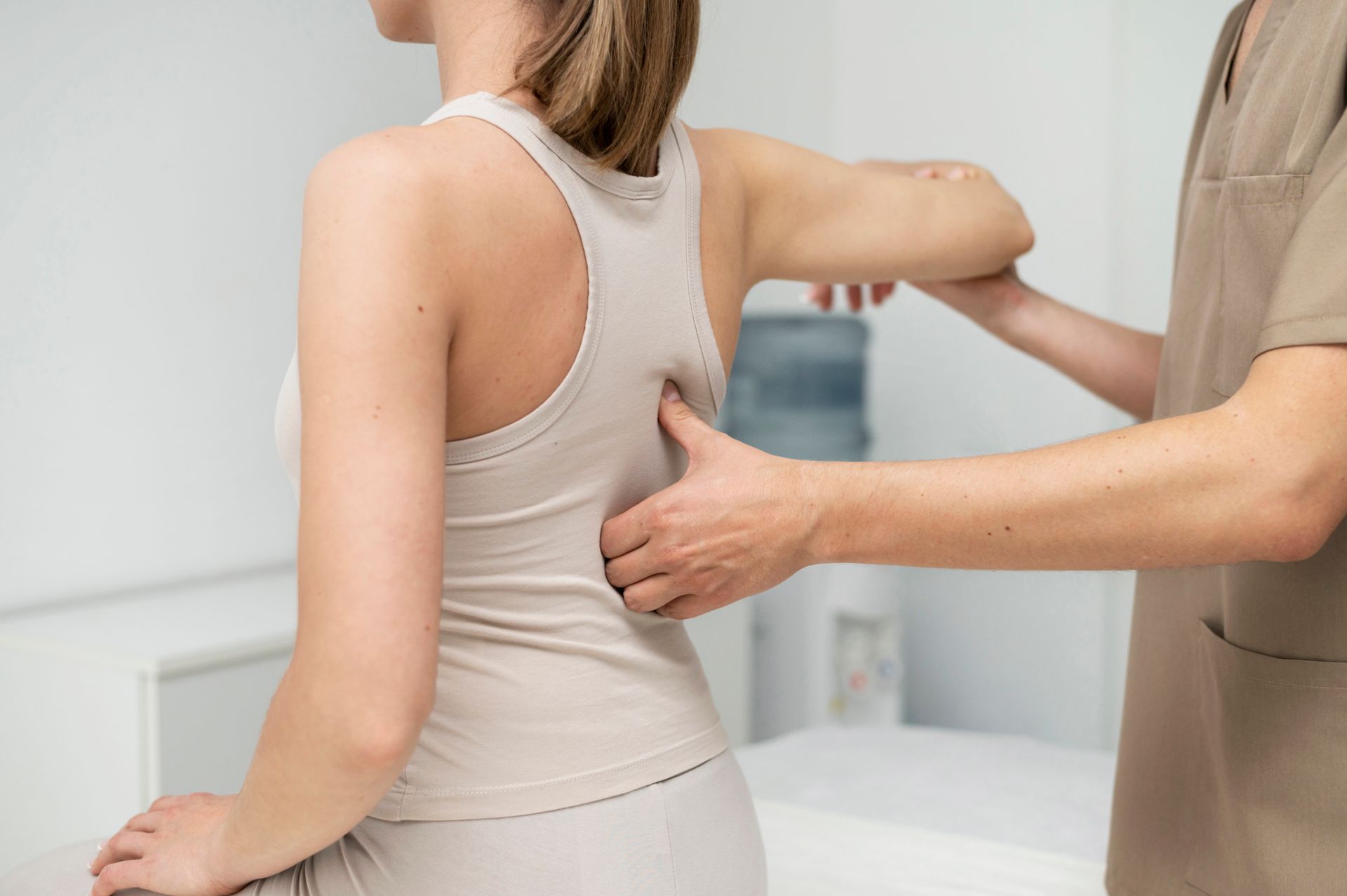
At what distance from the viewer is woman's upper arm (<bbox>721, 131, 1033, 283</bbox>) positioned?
1.08m

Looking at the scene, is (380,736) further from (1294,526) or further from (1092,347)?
(1092,347)

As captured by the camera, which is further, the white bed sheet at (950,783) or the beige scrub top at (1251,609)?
the white bed sheet at (950,783)

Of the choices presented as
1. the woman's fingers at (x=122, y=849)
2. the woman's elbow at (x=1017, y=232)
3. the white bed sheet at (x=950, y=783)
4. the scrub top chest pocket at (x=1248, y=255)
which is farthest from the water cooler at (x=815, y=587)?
the woman's fingers at (x=122, y=849)

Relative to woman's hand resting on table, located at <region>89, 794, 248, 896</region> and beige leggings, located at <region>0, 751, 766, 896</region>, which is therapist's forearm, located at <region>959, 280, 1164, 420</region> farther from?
woman's hand resting on table, located at <region>89, 794, 248, 896</region>

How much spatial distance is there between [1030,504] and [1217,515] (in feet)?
0.43

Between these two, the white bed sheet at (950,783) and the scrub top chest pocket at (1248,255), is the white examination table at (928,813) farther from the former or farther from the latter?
the scrub top chest pocket at (1248,255)

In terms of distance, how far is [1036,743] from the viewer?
7.53 feet

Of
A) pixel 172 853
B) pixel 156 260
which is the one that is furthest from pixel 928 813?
pixel 156 260

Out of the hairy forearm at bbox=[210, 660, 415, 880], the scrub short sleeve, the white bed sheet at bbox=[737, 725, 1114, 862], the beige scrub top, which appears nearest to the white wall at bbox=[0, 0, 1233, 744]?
the white bed sheet at bbox=[737, 725, 1114, 862]

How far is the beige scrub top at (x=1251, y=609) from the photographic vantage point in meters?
0.91

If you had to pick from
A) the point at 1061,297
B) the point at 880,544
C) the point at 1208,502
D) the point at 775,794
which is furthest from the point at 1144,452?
the point at 1061,297

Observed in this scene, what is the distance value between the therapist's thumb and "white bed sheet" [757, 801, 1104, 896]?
79cm

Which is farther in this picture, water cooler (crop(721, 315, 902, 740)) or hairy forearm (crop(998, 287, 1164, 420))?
water cooler (crop(721, 315, 902, 740))

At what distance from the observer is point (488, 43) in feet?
2.80
